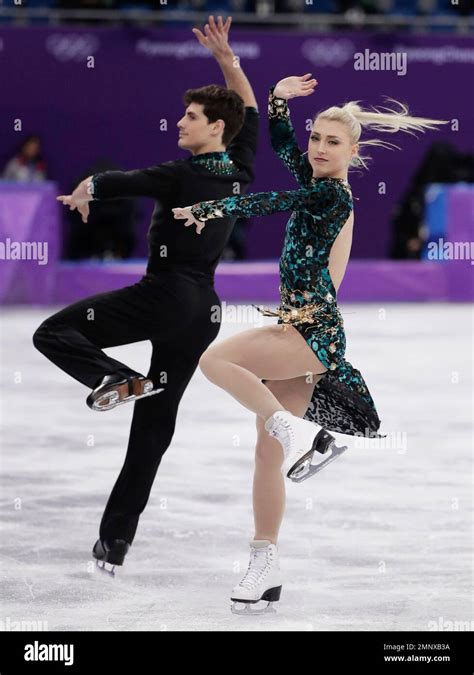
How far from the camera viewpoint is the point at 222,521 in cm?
573

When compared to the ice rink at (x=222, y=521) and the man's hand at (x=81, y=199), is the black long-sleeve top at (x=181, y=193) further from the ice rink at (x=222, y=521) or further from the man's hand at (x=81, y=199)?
the ice rink at (x=222, y=521)

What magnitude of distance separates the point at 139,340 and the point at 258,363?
0.63m

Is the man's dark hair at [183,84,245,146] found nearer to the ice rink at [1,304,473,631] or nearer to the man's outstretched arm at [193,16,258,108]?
the man's outstretched arm at [193,16,258,108]

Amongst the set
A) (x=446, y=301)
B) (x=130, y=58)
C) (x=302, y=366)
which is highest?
(x=130, y=58)

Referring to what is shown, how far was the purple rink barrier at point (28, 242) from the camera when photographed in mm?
13344

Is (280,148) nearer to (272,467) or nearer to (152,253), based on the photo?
(152,253)

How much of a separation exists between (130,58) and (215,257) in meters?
10.8

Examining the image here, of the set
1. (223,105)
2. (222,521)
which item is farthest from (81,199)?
(222,521)

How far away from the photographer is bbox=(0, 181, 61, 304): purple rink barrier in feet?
43.8

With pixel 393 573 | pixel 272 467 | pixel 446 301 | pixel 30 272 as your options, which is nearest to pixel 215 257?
pixel 272 467

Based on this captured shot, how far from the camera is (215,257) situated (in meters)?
4.78

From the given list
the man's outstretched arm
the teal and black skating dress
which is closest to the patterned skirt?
the teal and black skating dress

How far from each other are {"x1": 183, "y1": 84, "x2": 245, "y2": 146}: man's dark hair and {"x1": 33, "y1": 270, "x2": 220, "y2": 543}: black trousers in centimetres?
55

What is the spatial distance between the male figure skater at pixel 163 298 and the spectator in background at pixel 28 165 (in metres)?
9.81
